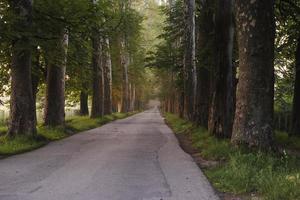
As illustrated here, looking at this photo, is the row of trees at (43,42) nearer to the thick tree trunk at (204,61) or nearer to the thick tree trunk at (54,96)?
the thick tree trunk at (54,96)

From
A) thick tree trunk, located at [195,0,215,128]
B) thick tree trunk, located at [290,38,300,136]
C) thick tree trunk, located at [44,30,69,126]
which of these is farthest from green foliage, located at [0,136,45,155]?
thick tree trunk, located at [290,38,300,136]

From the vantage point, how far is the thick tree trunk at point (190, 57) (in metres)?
Result: 29.6

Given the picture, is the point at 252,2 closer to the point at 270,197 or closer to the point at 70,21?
the point at 270,197

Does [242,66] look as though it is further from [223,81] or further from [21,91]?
[21,91]

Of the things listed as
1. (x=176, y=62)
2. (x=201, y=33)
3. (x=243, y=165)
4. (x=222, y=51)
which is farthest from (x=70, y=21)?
(x=176, y=62)

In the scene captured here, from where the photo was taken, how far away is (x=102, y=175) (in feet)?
32.6

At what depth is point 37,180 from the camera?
9445mm

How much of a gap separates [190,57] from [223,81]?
43.4 ft

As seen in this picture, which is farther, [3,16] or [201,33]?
[201,33]

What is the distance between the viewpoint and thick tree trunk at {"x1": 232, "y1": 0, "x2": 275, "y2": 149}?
38.5 feet

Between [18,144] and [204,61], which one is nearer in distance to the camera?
[18,144]

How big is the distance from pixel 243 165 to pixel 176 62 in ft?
87.4

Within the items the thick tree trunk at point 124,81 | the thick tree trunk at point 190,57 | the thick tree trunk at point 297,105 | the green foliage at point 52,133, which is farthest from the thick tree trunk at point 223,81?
the thick tree trunk at point 124,81

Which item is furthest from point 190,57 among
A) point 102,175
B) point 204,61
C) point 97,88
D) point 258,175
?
point 258,175
